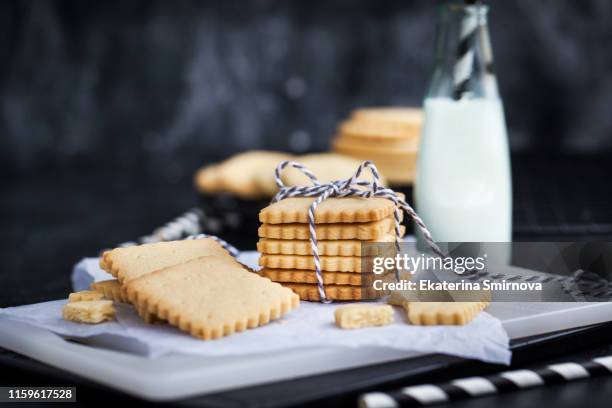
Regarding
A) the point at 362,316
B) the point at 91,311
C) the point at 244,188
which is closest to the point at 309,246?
the point at 362,316

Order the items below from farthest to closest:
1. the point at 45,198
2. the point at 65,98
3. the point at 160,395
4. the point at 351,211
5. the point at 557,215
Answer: the point at 65,98 < the point at 45,198 < the point at 557,215 < the point at 351,211 < the point at 160,395

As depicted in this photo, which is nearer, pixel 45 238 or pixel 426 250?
pixel 426 250

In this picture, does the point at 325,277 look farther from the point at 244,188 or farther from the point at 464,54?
the point at 244,188

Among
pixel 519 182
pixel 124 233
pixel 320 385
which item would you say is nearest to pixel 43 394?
pixel 320 385

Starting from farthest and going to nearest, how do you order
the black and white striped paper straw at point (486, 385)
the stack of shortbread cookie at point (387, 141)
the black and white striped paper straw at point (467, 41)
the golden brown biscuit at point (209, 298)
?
the stack of shortbread cookie at point (387, 141) < the black and white striped paper straw at point (467, 41) < the golden brown biscuit at point (209, 298) < the black and white striped paper straw at point (486, 385)

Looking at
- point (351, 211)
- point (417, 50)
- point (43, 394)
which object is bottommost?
point (43, 394)

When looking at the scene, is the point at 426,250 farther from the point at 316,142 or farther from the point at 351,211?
the point at 316,142

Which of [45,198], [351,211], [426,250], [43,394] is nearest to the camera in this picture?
[43,394]

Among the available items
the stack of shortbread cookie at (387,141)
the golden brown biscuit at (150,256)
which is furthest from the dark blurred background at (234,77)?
the golden brown biscuit at (150,256)

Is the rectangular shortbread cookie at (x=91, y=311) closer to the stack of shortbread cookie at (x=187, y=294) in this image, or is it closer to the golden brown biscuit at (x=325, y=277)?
the stack of shortbread cookie at (x=187, y=294)
